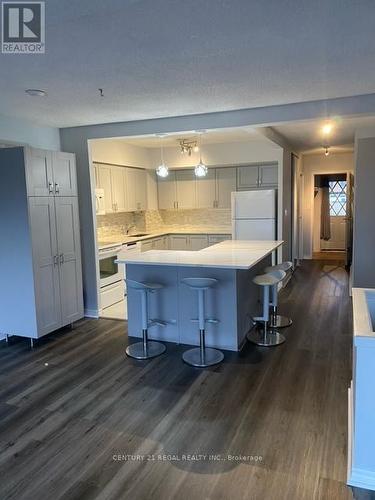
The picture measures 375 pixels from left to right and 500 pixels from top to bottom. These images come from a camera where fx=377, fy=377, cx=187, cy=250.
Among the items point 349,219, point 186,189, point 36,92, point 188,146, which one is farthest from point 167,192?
point 36,92

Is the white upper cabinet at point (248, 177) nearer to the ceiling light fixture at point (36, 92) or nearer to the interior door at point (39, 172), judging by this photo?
the interior door at point (39, 172)

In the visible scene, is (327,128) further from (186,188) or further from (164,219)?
(164,219)

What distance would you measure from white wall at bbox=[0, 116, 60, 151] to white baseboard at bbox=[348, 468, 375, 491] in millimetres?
4236

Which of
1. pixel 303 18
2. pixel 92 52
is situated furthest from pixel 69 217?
pixel 303 18

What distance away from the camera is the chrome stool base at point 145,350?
3672mm

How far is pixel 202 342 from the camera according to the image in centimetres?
358

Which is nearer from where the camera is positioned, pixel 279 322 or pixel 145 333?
pixel 145 333

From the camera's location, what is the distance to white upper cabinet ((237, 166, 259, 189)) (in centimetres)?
676

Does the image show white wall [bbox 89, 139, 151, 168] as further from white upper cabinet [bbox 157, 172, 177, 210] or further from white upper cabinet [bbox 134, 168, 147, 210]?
white upper cabinet [bbox 157, 172, 177, 210]

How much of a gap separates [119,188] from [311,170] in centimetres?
487

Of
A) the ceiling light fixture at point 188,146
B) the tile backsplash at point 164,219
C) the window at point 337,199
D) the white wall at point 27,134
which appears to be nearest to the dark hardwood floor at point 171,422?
the white wall at point 27,134

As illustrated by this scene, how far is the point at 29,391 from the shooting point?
3.06 metres

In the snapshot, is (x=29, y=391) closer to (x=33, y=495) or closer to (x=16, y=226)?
(x=33, y=495)

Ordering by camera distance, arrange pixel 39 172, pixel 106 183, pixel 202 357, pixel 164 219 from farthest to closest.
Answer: pixel 164 219, pixel 106 183, pixel 39 172, pixel 202 357
